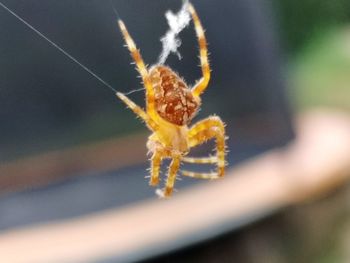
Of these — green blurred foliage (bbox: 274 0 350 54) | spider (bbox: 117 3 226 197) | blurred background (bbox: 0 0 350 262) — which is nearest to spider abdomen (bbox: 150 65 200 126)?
spider (bbox: 117 3 226 197)

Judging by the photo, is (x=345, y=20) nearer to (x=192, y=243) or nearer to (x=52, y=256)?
(x=192, y=243)

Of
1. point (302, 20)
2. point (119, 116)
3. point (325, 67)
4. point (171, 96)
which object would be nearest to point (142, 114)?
point (171, 96)

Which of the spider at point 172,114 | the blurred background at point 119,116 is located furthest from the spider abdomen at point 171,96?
the blurred background at point 119,116

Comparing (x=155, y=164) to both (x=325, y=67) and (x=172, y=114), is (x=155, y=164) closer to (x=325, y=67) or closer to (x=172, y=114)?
(x=172, y=114)

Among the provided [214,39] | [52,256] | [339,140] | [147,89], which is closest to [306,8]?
[339,140]

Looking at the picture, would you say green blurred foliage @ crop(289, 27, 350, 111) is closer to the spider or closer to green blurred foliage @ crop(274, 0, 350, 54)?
green blurred foliage @ crop(274, 0, 350, 54)

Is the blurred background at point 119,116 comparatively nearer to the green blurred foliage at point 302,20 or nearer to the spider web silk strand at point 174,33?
the spider web silk strand at point 174,33
